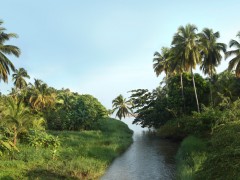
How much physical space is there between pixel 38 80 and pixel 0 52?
22.4 m

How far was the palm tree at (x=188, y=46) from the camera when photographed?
149 ft

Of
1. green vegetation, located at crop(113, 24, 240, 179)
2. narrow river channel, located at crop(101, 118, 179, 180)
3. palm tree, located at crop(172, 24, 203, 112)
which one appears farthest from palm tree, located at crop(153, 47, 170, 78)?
narrow river channel, located at crop(101, 118, 179, 180)

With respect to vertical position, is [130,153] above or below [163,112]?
below

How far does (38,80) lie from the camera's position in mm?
59562

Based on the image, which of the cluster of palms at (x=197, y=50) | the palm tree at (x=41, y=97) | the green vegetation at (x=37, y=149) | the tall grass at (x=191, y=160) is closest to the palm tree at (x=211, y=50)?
the cluster of palms at (x=197, y=50)

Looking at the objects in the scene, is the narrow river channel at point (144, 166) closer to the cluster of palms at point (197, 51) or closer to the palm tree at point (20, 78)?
the cluster of palms at point (197, 51)

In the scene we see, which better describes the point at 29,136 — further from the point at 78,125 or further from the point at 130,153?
the point at 78,125

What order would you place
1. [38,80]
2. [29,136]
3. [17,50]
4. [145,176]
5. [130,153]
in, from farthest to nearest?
[38,80] → [17,50] → [130,153] → [29,136] → [145,176]

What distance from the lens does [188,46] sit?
44938 millimetres

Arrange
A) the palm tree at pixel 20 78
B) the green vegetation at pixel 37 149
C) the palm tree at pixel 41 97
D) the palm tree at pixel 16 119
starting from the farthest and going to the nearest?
1. the palm tree at pixel 20 78
2. the palm tree at pixel 41 97
3. the palm tree at pixel 16 119
4. the green vegetation at pixel 37 149

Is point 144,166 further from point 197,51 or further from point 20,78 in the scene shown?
point 20,78

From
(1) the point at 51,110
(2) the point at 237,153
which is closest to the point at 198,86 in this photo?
(1) the point at 51,110

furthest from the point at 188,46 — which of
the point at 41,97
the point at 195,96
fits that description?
the point at 41,97

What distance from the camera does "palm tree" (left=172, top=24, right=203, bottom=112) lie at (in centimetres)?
4529
